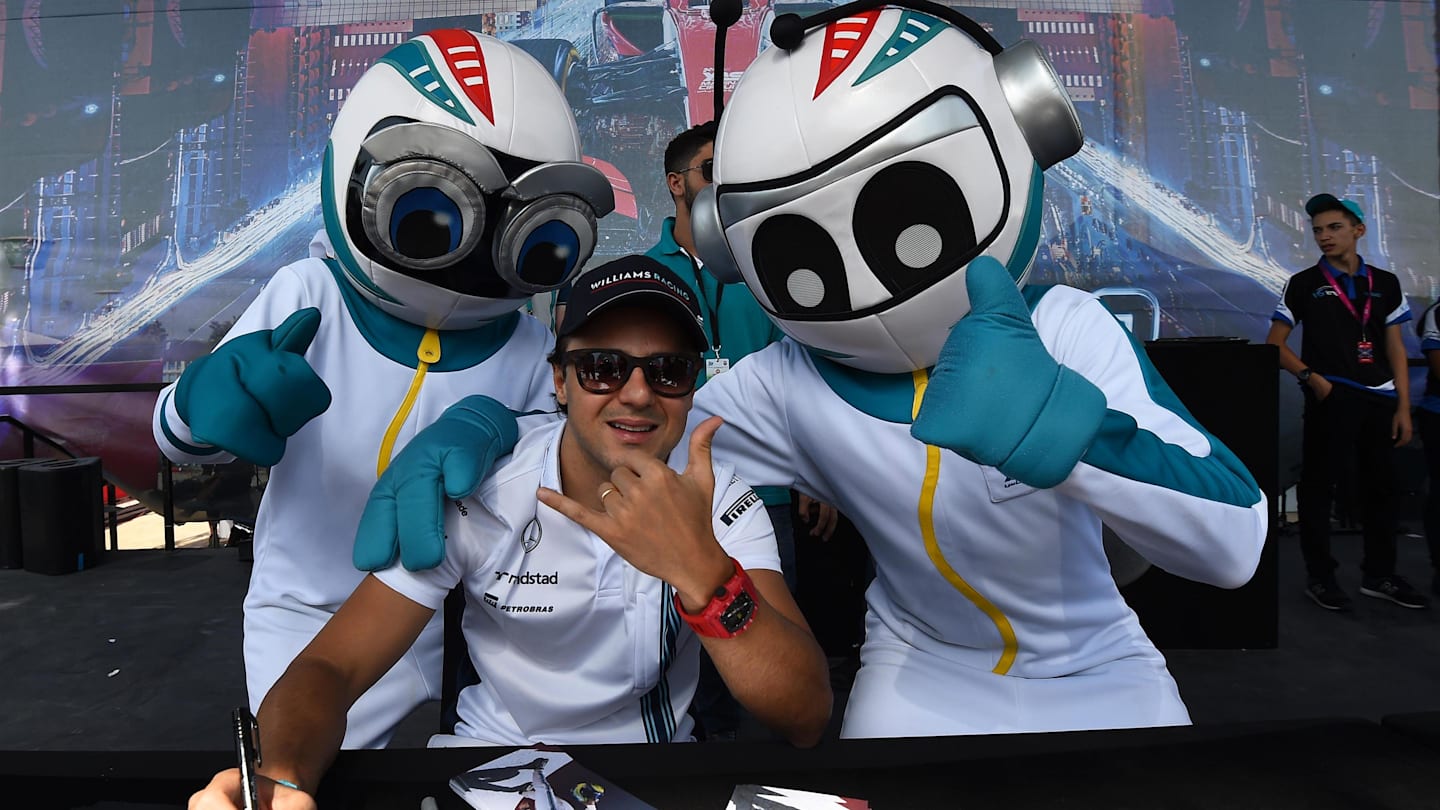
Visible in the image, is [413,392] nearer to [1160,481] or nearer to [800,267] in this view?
[800,267]

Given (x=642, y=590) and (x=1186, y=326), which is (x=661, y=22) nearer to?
(x=1186, y=326)

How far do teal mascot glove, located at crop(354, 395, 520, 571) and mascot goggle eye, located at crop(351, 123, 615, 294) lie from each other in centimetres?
30

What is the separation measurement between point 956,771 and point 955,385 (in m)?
0.39

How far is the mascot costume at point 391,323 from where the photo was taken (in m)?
1.30

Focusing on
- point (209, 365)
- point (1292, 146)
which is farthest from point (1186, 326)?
point (209, 365)

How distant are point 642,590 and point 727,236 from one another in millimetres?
520

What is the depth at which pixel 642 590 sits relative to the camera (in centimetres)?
123

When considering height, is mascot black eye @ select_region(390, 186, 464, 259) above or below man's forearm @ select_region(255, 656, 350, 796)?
above

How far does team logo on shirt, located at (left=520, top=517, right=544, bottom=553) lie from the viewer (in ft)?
4.05

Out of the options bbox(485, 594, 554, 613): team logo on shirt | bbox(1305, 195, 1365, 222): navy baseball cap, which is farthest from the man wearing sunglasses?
bbox(1305, 195, 1365, 222): navy baseball cap

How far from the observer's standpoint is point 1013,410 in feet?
3.03

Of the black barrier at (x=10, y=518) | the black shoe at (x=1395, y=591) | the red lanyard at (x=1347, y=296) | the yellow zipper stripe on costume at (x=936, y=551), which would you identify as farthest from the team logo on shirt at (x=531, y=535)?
the black barrier at (x=10, y=518)

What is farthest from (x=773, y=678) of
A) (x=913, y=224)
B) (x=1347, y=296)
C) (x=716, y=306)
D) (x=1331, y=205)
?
(x=1347, y=296)

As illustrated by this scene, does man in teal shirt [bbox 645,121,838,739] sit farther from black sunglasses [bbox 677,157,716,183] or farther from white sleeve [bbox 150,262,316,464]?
white sleeve [bbox 150,262,316,464]
